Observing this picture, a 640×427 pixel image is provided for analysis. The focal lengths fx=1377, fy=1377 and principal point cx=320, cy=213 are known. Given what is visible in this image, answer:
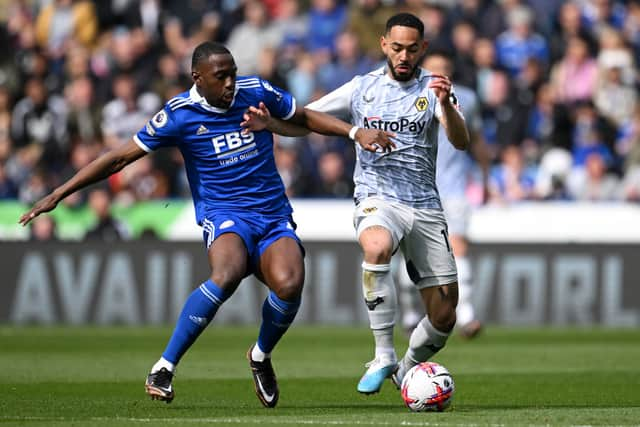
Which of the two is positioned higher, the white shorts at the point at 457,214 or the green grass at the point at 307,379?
the white shorts at the point at 457,214

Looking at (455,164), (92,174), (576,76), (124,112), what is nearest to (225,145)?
(92,174)

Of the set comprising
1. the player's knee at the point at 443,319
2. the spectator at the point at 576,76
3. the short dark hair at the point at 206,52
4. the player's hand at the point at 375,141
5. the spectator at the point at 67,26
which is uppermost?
the spectator at the point at 67,26

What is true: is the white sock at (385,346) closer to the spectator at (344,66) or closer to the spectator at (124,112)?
the spectator at (344,66)

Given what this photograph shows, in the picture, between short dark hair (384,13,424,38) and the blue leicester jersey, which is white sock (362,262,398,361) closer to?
the blue leicester jersey

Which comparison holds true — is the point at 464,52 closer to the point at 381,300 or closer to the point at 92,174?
the point at 381,300

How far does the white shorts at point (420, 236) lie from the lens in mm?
9164

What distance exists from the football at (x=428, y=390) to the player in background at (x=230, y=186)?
3.01ft

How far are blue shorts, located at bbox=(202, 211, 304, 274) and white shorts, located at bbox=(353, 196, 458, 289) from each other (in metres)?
0.57

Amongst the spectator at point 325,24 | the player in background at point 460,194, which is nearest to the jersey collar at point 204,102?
the player in background at point 460,194

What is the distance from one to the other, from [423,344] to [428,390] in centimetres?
104

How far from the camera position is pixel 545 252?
58.2 ft

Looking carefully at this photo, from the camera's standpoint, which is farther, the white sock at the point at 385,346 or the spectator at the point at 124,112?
the spectator at the point at 124,112

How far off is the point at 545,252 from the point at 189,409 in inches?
391

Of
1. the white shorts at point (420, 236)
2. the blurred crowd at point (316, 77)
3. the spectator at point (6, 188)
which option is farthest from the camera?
the spectator at point (6, 188)
